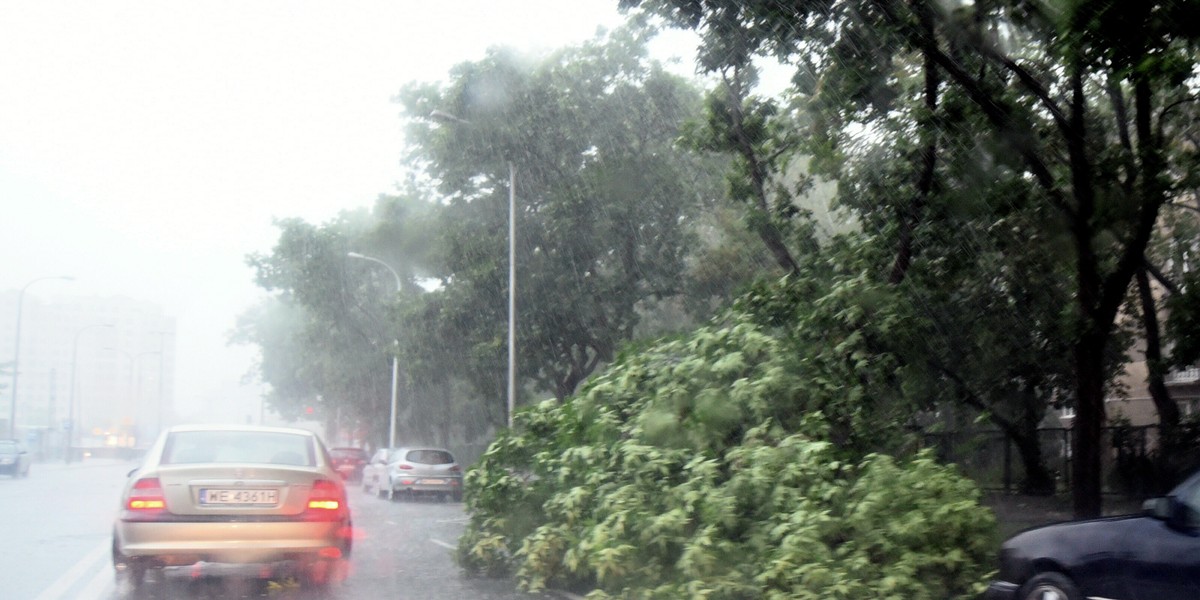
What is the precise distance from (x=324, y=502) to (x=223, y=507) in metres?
0.81

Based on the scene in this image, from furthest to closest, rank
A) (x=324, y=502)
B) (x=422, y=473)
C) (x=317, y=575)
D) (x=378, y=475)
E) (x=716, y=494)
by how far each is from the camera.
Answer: (x=378, y=475), (x=422, y=473), (x=317, y=575), (x=324, y=502), (x=716, y=494)

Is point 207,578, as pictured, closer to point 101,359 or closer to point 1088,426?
point 1088,426

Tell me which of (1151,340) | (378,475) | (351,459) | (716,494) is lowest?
(378,475)

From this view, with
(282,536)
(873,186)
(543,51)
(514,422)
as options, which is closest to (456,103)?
(543,51)

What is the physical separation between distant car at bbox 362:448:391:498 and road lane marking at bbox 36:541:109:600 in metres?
18.6

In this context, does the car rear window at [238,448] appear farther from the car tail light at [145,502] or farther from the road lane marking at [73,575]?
the road lane marking at [73,575]

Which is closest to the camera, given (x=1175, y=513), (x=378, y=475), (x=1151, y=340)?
(x=1175, y=513)

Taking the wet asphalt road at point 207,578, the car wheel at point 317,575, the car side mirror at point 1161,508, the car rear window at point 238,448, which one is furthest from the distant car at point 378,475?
the car side mirror at point 1161,508

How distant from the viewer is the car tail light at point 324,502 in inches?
362

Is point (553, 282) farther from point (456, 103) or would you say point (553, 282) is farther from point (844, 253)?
point (844, 253)

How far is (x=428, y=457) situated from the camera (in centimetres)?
3016

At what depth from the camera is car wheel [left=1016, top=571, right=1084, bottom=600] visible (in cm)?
654

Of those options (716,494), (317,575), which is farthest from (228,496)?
(716,494)

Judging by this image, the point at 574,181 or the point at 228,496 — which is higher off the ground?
the point at 574,181
